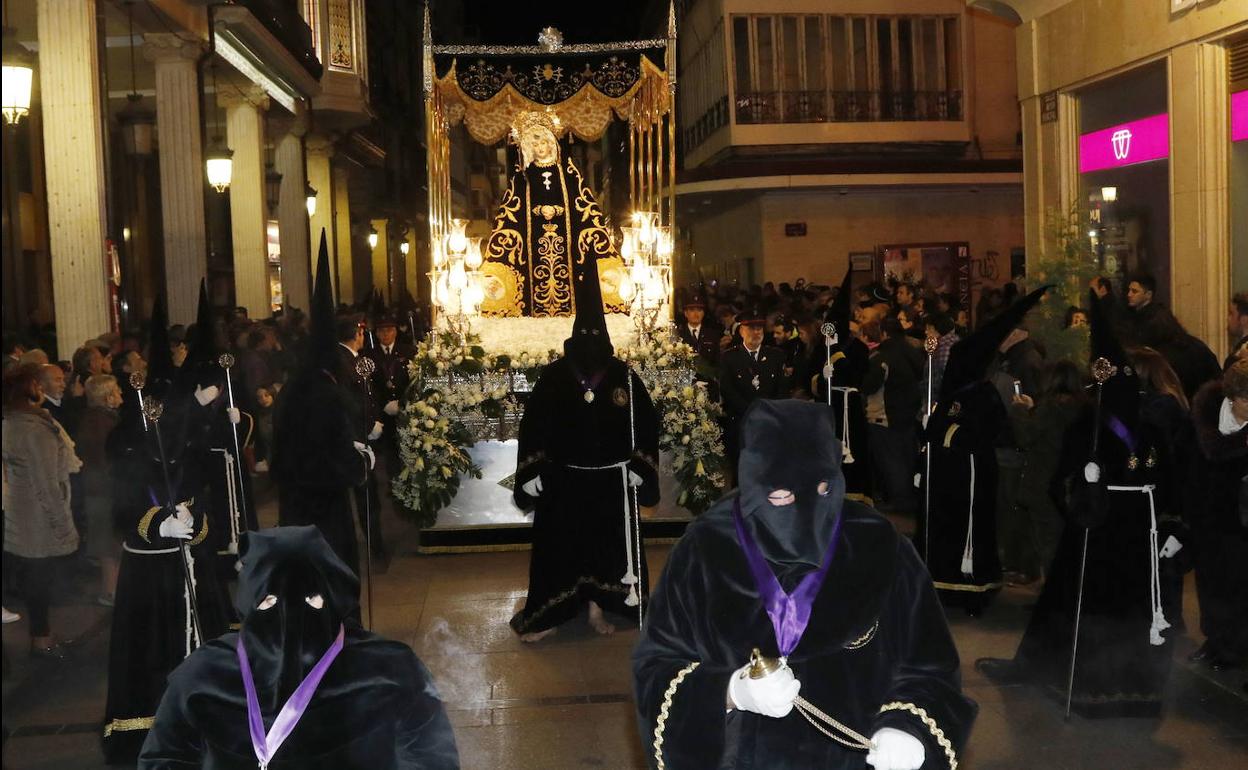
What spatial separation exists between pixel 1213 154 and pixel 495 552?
734 centimetres

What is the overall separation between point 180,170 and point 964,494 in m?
11.4

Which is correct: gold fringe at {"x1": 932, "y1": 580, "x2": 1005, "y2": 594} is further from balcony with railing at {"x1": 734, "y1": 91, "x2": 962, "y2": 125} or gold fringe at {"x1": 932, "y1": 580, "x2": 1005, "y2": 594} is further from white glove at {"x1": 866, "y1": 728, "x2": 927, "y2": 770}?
balcony with railing at {"x1": 734, "y1": 91, "x2": 962, "y2": 125}

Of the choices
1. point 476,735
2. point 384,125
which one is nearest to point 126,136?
point 476,735

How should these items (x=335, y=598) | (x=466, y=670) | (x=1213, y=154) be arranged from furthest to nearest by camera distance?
1. (x=1213, y=154)
2. (x=466, y=670)
3. (x=335, y=598)

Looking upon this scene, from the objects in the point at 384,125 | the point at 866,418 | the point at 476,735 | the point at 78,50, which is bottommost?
the point at 476,735

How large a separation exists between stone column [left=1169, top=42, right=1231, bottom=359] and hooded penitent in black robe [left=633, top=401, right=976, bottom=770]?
10.0 meters

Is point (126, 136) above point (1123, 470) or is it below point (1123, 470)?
above

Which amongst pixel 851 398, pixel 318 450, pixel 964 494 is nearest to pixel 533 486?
pixel 318 450

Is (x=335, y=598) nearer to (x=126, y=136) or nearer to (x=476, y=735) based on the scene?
(x=476, y=735)

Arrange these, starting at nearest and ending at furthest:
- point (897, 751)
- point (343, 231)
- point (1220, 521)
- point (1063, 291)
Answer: point (897, 751), point (1220, 521), point (1063, 291), point (343, 231)

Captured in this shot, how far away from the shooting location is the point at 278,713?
3.46 meters

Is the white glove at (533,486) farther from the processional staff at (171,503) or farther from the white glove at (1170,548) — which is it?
the white glove at (1170,548)

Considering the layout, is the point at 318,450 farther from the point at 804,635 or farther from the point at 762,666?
the point at 762,666

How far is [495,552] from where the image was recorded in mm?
11375
